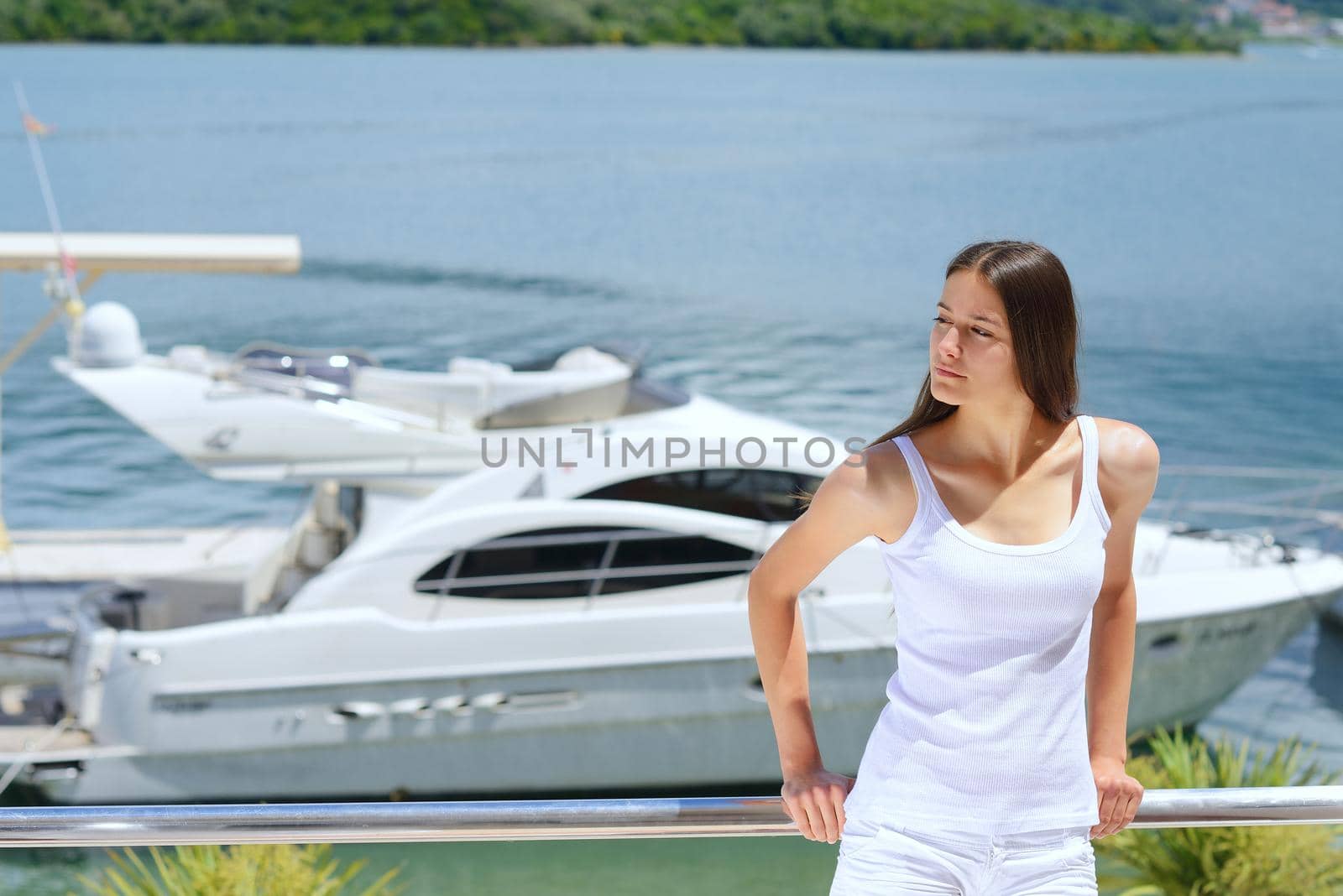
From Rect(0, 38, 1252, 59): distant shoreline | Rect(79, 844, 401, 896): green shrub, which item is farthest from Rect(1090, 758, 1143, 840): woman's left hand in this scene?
Rect(0, 38, 1252, 59): distant shoreline

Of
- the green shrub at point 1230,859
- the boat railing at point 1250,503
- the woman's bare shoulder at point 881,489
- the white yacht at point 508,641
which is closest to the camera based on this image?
the woman's bare shoulder at point 881,489

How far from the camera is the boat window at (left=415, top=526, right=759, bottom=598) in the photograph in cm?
681

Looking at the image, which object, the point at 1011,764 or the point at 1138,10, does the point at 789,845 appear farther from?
the point at 1138,10

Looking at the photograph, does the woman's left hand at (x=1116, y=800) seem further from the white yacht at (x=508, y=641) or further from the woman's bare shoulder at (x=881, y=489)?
the white yacht at (x=508, y=641)

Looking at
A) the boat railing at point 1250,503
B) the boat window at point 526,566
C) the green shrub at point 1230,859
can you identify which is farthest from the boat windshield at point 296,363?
the boat railing at point 1250,503

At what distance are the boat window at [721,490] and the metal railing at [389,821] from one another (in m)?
5.45

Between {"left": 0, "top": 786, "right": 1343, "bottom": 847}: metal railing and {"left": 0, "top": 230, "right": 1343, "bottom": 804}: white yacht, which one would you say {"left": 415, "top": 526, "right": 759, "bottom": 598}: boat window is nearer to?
{"left": 0, "top": 230, "right": 1343, "bottom": 804}: white yacht

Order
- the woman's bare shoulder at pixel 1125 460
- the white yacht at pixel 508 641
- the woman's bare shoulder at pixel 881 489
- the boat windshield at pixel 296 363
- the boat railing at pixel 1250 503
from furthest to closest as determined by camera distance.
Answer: the boat railing at pixel 1250 503 → the boat windshield at pixel 296 363 → the white yacht at pixel 508 641 → the woman's bare shoulder at pixel 1125 460 → the woman's bare shoulder at pixel 881 489

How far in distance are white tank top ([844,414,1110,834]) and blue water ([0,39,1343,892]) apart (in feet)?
20.9

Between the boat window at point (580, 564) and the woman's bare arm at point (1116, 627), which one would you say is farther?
the boat window at point (580, 564)

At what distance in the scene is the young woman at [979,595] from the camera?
1433mm

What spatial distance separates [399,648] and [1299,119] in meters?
48.9

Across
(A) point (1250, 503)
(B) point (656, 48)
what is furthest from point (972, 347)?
(B) point (656, 48)

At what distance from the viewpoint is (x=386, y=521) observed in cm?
740
